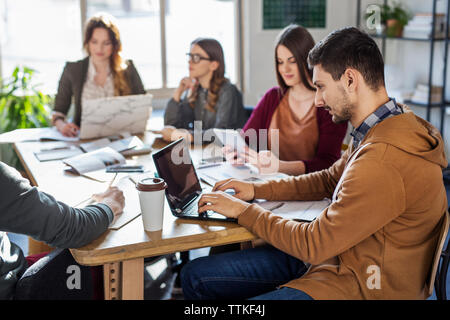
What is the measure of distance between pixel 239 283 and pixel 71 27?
11.3 feet

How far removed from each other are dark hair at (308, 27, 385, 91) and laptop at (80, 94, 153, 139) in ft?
4.27

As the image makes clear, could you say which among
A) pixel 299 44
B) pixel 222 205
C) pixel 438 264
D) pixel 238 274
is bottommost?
pixel 238 274

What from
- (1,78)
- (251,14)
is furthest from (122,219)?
(251,14)

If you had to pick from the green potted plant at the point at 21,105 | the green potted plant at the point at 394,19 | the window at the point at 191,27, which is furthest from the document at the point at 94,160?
the green potted plant at the point at 394,19

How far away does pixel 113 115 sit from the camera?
8.39ft

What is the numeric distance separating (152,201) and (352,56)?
0.67 meters

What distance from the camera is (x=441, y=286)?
5.20ft

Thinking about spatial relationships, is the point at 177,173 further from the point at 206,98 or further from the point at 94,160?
the point at 206,98

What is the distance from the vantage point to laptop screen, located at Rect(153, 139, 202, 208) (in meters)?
1.56

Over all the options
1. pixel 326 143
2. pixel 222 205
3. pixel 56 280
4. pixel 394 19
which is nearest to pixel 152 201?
pixel 222 205

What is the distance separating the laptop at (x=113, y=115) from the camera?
248 cm

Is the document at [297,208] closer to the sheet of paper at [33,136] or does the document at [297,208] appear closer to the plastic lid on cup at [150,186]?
the plastic lid on cup at [150,186]

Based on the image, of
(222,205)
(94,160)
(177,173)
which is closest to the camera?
(222,205)

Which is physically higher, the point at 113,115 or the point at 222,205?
the point at 113,115
